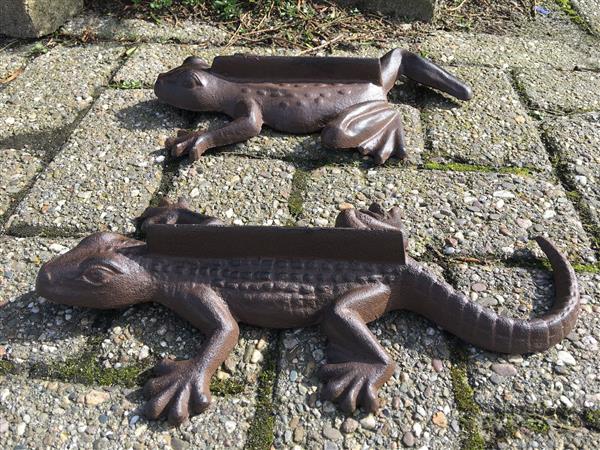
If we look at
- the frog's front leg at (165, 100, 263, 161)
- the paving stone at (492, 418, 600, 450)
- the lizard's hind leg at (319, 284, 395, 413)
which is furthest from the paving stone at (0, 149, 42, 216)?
the paving stone at (492, 418, 600, 450)

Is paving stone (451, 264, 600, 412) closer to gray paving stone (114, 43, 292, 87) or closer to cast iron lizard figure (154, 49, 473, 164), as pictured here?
cast iron lizard figure (154, 49, 473, 164)

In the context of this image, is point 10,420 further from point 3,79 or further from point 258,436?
point 3,79

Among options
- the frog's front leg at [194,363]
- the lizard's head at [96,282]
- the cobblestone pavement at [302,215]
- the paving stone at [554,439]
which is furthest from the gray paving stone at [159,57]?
the paving stone at [554,439]

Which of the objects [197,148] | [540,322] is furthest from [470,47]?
[540,322]

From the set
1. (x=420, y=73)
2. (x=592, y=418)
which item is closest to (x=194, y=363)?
(x=592, y=418)

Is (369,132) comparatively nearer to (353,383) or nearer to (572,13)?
(353,383)
